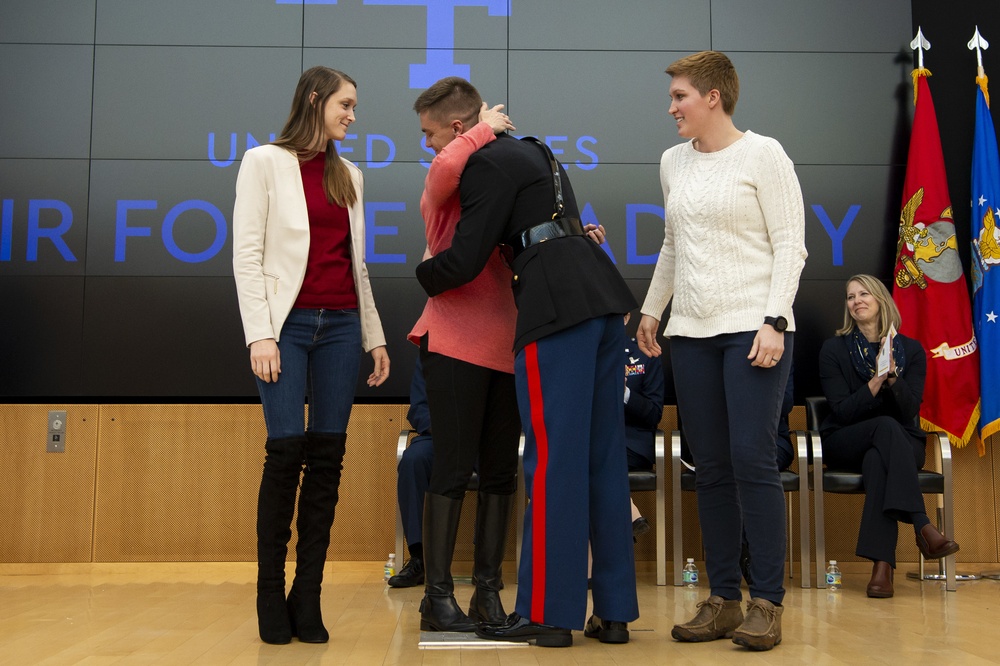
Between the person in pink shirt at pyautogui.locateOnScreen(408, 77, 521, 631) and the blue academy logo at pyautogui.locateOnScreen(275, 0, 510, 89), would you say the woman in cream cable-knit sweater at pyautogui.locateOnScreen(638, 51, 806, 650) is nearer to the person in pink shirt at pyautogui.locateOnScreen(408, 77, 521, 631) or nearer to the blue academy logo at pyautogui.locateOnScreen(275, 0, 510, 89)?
the person in pink shirt at pyautogui.locateOnScreen(408, 77, 521, 631)

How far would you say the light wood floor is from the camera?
212 cm

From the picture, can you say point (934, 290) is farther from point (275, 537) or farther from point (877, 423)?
point (275, 537)

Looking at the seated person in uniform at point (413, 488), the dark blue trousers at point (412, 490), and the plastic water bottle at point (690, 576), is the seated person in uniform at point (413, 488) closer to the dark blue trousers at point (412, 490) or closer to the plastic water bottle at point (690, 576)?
the dark blue trousers at point (412, 490)

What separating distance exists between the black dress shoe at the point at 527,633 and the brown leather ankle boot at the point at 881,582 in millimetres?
1678

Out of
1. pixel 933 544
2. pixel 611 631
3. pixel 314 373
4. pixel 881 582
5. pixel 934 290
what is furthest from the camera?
pixel 934 290

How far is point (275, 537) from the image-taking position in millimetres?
2287

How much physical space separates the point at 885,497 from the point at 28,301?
12.5 ft

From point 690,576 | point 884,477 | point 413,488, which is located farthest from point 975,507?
point 413,488

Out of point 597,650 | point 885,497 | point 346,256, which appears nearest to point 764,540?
point 597,650

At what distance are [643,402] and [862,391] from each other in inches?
34.9

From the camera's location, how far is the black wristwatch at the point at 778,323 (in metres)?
2.23

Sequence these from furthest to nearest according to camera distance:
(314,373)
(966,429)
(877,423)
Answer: (966,429)
(877,423)
(314,373)

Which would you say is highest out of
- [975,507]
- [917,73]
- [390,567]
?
[917,73]

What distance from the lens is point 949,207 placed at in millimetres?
4227
